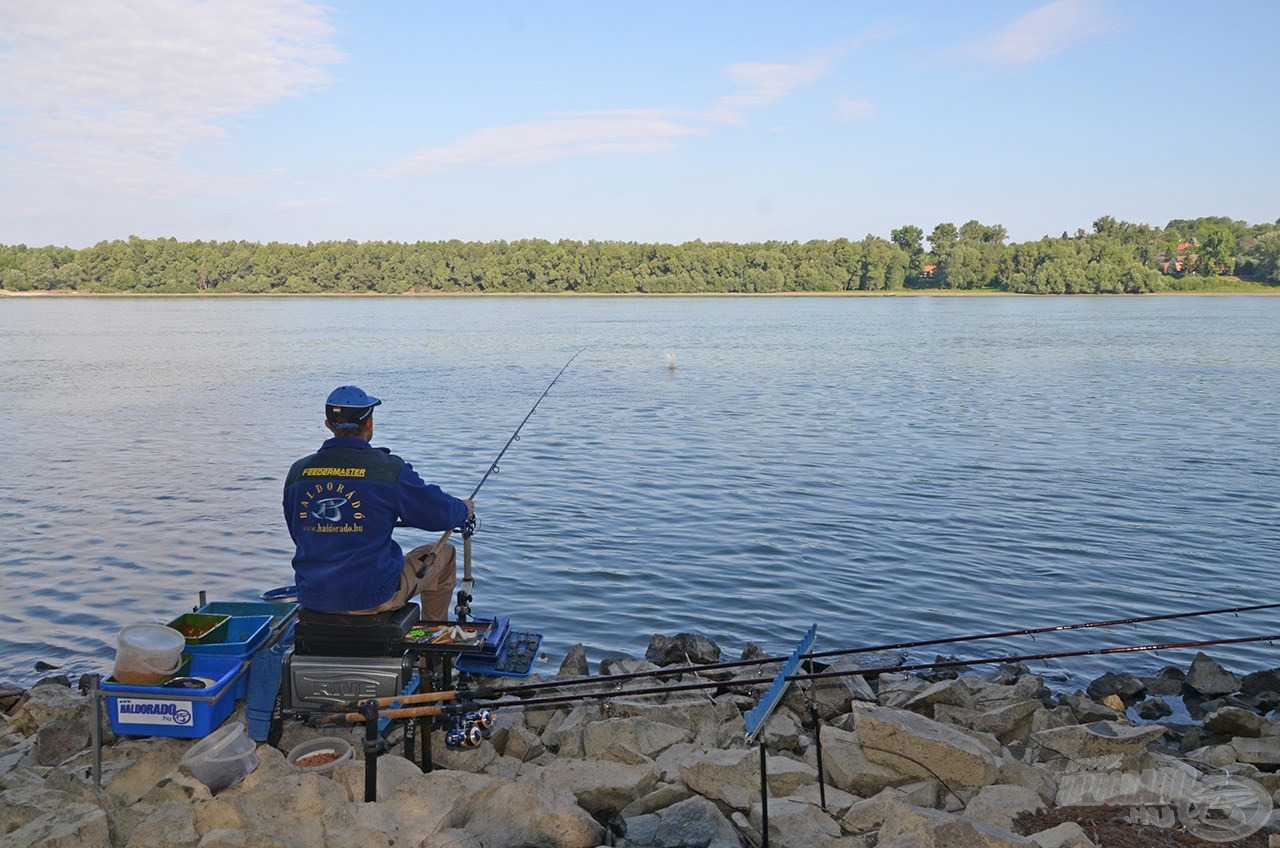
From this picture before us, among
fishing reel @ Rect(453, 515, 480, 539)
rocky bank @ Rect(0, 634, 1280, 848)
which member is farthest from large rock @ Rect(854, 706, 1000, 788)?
fishing reel @ Rect(453, 515, 480, 539)

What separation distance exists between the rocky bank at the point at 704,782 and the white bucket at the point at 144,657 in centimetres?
35

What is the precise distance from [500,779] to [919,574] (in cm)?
644

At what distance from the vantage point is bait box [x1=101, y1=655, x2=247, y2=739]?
201 inches

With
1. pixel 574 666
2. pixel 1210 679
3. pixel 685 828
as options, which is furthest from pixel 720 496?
pixel 685 828

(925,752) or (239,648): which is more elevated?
(239,648)

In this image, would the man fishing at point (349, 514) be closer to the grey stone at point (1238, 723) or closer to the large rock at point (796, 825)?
the large rock at point (796, 825)

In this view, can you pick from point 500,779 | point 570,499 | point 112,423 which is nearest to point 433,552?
point 500,779

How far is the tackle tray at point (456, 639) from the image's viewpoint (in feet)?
17.7

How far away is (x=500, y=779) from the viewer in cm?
491

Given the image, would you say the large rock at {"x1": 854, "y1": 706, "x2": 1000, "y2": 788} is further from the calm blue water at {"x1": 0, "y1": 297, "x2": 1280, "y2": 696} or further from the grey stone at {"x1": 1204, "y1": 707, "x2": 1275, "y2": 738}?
the calm blue water at {"x1": 0, "y1": 297, "x2": 1280, "y2": 696}

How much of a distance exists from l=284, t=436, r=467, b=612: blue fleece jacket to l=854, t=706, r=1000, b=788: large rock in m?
2.45
